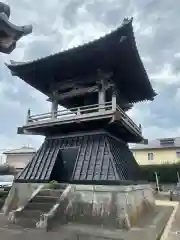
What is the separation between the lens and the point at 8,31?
3189 millimetres

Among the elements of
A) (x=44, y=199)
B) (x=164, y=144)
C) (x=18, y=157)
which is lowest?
(x=44, y=199)

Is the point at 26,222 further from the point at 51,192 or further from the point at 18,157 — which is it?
the point at 18,157

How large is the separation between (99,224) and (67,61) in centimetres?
817

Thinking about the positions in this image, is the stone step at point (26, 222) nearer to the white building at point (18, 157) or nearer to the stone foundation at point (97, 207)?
the stone foundation at point (97, 207)

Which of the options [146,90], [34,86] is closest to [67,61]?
[34,86]

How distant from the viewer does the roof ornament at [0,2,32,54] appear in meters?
3.09

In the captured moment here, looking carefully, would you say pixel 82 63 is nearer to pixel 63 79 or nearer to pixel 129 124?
pixel 63 79

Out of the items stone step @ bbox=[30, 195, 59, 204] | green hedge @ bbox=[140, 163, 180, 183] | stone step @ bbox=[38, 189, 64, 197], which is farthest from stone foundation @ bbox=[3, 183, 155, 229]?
green hedge @ bbox=[140, 163, 180, 183]

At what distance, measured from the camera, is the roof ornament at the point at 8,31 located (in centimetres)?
309

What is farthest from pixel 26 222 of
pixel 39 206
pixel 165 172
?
pixel 165 172

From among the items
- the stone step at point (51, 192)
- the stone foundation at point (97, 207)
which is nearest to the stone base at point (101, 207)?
the stone foundation at point (97, 207)

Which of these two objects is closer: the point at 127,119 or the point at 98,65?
the point at 98,65

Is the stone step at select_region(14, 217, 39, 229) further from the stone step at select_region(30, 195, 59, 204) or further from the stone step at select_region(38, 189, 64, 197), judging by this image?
the stone step at select_region(38, 189, 64, 197)

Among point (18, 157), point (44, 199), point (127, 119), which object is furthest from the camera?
point (18, 157)
